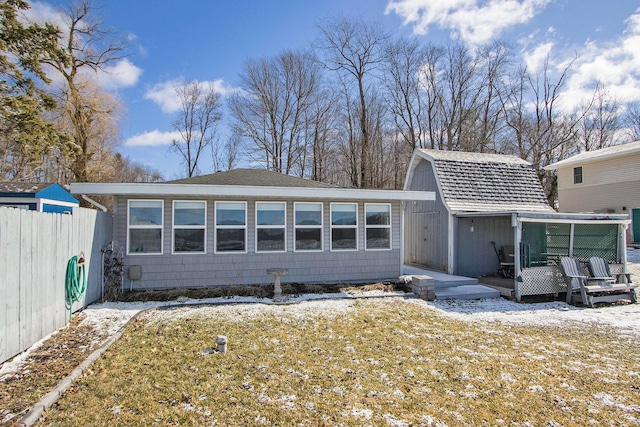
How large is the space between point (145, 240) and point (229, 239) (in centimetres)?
192

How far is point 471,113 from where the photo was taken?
23844mm

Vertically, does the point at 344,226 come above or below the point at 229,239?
above

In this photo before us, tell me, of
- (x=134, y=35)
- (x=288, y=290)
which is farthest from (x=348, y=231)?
(x=134, y=35)

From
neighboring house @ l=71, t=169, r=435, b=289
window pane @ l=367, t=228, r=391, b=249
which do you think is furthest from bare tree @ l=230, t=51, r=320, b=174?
window pane @ l=367, t=228, r=391, b=249

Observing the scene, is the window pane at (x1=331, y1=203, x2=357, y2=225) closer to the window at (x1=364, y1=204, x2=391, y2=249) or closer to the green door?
the window at (x1=364, y1=204, x2=391, y2=249)

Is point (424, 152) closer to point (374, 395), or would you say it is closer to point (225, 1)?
point (225, 1)

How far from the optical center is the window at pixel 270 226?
29.4 feet

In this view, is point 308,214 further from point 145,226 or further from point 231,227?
point 145,226

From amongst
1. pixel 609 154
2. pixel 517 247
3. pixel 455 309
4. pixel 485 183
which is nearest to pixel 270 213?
pixel 455 309

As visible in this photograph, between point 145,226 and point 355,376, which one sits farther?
point 145,226

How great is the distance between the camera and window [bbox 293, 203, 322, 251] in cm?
923

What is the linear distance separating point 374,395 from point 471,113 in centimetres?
2403

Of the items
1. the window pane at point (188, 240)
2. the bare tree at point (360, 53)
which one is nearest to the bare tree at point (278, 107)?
the bare tree at point (360, 53)

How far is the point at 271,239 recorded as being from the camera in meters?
9.03
